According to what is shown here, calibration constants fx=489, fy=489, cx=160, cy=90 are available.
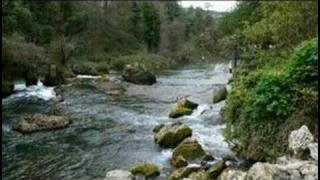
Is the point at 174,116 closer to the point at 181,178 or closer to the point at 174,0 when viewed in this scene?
the point at 181,178

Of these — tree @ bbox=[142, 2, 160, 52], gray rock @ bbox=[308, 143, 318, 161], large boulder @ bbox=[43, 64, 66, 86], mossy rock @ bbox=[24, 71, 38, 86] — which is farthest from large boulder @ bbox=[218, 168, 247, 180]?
tree @ bbox=[142, 2, 160, 52]

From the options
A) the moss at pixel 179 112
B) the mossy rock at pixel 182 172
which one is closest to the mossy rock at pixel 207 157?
the mossy rock at pixel 182 172

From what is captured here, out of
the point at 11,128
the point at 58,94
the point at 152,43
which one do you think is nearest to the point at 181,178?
the point at 11,128

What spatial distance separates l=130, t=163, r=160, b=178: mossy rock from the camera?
591 inches

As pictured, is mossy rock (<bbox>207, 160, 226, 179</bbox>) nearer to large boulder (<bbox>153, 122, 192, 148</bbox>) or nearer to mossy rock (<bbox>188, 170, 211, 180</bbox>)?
mossy rock (<bbox>188, 170, 211, 180</bbox>)

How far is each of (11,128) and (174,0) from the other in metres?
77.9

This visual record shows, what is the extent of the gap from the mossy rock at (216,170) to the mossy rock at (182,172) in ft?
1.77

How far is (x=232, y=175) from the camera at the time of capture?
1259 cm

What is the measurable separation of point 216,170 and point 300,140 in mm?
2792

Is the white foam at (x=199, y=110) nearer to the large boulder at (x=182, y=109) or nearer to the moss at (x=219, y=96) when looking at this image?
the large boulder at (x=182, y=109)

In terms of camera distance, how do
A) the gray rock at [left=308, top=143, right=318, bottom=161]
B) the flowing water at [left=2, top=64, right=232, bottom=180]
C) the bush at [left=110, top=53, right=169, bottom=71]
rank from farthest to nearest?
the bush at [left=110, top=53, right=169, bottom=71] < the flowing water at [left=2, top=64, right=232, bottom=180] < the gray rock at [left=308, top=143, right=318, bottom=161]

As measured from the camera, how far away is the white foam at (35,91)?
99.3 feet

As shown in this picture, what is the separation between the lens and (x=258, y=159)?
563 inches

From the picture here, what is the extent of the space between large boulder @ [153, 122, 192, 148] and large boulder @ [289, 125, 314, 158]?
631 cm
